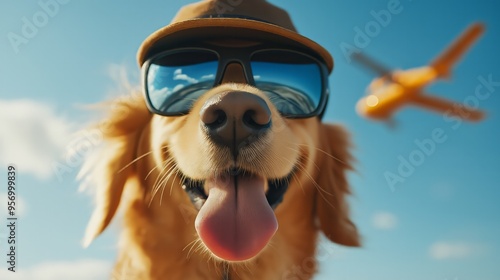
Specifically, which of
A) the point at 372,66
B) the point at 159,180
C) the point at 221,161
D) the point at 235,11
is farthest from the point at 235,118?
the point at 372,66

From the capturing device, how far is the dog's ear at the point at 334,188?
386 centimetres

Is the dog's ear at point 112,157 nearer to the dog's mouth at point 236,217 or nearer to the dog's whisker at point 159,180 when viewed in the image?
the dog's whisker at point 159,180

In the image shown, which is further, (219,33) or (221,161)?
(219,33)

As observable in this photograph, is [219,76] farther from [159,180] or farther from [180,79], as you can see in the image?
[159,180]

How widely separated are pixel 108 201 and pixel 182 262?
79 centimetres

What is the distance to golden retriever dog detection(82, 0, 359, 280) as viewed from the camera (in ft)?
9.16

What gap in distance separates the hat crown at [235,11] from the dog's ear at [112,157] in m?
0.84

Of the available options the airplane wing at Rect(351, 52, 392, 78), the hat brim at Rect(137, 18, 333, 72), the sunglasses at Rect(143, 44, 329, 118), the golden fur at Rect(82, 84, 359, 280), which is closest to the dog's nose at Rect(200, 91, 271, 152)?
the golden fur at Rect(82, 84, 359, 280)

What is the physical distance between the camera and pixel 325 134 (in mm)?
4098

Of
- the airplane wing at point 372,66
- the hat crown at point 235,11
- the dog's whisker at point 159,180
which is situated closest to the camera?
the dog's whisker at point 159,180

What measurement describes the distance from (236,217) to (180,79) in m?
1.17

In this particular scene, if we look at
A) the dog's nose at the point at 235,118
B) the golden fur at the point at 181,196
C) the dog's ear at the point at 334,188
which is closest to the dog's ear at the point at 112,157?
the golden fur at the point at 181,196

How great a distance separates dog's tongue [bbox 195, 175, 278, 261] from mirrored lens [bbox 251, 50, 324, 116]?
77 centimetres

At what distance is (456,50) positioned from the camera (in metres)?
19.5
